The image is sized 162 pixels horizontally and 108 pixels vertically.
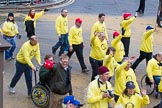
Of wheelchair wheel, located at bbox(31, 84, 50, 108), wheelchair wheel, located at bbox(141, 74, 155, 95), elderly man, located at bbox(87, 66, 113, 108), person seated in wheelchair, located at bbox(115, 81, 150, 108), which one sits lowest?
wheelchair wheel, located at bbox(141, 74, 155, 95)

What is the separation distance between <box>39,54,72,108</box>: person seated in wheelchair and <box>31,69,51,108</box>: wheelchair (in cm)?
16

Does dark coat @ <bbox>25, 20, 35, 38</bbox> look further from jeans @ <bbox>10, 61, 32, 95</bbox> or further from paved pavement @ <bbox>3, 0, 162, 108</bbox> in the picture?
jeans @ <bbox>10, 61, 32, 95</bbox>

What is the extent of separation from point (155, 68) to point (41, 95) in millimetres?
3316

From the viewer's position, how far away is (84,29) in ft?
64.1

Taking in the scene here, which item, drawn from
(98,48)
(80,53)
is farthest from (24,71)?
(80,53)

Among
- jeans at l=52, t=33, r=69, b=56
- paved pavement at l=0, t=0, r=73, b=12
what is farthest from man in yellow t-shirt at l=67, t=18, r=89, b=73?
paved pavement at l=0, t=0, r=73, b=12

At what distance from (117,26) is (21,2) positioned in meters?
6.06

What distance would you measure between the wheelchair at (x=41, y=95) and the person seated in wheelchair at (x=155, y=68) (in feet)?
9.67

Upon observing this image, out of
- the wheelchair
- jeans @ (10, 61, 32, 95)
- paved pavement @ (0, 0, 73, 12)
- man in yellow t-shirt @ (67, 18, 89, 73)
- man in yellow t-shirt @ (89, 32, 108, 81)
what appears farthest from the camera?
paved pavement @ (0, 0, 73, 12)

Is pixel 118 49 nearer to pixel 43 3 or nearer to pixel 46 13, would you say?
pixel 46 13

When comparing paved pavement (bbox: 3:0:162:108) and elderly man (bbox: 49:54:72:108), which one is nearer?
elderly man (bbox: 49:54:72:108)

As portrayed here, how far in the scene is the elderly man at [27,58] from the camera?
11281 millimetres

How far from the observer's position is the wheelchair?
10.3 meters

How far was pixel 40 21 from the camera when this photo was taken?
20.6 meters
